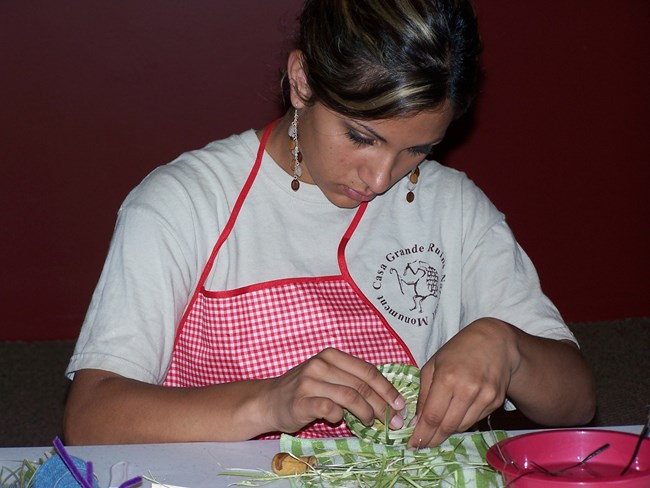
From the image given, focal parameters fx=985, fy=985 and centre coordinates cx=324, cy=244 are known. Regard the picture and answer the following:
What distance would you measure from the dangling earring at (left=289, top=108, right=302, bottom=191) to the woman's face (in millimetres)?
42

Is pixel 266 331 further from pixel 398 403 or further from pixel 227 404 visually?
pixel 398 403

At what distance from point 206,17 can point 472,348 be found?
2015mm

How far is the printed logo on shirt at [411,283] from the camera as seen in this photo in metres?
1.73

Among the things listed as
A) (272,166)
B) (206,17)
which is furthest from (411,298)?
(206,17)

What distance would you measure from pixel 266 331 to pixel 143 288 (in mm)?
228

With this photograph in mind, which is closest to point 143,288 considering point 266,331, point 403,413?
point 266,331

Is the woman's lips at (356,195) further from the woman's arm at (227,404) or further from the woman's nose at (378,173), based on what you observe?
the woman's arm at (227,404)

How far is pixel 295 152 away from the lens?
67.1 inches

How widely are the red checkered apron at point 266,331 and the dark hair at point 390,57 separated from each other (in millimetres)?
308

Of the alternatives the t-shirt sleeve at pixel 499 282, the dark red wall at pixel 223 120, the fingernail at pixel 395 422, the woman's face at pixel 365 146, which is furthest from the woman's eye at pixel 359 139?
the dark red wall at pixel 223 120

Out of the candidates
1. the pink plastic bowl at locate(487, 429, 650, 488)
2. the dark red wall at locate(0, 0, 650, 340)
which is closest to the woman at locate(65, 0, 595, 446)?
the pink plastic bowl at locate(487, 429, 650, 488)

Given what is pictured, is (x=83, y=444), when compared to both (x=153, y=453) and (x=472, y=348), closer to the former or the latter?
(x=153, y=453)

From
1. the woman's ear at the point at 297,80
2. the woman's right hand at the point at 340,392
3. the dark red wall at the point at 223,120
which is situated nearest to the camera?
the woman's right hand at the point at 340,392

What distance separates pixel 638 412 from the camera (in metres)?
3.10
